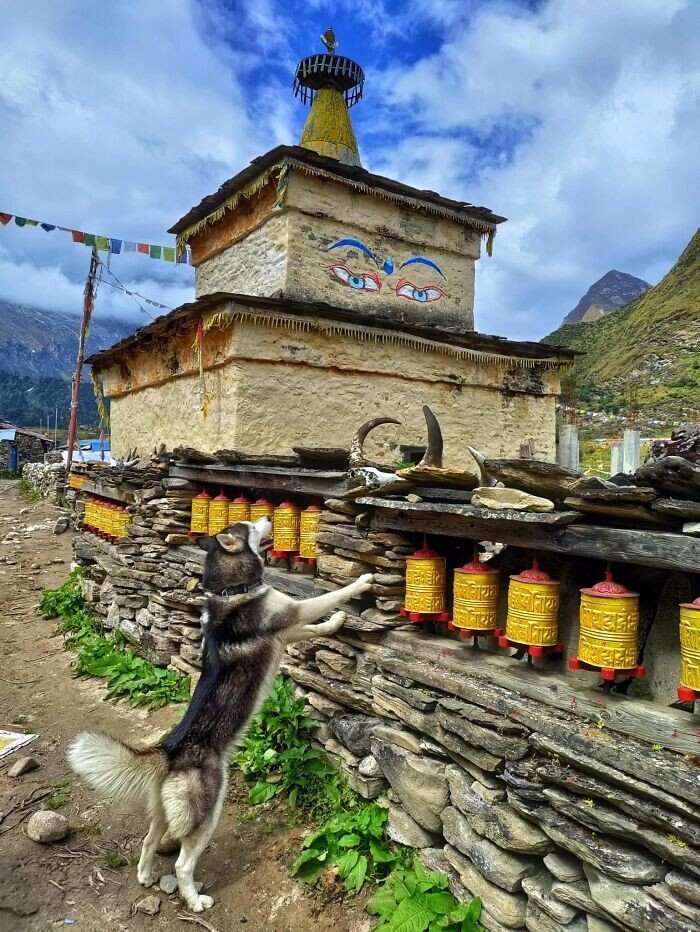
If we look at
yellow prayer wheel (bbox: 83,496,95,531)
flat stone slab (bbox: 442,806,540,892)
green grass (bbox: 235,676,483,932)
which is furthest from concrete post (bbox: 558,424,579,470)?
flat stone slab (bbox: 442,806,540,892)

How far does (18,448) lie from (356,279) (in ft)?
134

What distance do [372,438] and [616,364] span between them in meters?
42.1

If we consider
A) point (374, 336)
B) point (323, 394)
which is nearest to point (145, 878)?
point (323, 394)

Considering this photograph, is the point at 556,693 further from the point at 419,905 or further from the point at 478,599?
the point at 419,905

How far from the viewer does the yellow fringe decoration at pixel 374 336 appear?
8555 millimetres

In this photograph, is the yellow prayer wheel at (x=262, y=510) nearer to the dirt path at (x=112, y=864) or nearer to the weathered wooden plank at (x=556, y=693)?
the weathered wooden plank at (x=556, y=693)

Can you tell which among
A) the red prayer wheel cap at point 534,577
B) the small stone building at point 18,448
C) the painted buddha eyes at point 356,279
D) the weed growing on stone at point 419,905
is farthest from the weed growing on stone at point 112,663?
the small stone building at point 18,448

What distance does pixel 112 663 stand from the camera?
347 inches

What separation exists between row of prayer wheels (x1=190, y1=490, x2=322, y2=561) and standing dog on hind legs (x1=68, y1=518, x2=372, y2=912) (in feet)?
3.39

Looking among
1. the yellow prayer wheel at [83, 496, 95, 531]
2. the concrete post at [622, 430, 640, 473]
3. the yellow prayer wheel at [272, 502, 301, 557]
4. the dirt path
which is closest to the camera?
the dirt path

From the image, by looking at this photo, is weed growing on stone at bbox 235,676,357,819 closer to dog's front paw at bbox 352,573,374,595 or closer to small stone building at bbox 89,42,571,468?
dog's front paw at bbox 352,573,374,595

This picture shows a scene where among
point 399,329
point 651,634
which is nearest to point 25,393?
point 399,329

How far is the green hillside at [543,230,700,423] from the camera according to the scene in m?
37.2

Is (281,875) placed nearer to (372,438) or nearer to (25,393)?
Result: (372,438)
